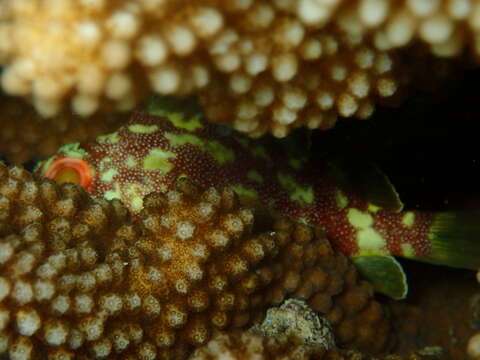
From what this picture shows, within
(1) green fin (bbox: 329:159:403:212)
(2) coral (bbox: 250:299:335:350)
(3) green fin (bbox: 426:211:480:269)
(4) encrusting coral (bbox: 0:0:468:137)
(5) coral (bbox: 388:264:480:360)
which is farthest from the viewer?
(5) coral (bbox: 388:264:480:360)

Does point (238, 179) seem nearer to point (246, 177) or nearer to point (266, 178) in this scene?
point (246, 177)

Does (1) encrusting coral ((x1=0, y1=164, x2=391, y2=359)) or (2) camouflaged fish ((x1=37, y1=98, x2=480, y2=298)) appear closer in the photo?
(1) encrusting coral ((x1=0, y1=164, x2=391, y2=359))

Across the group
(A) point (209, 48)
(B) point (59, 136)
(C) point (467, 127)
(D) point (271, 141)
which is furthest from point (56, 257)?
(C) point (467, 127)

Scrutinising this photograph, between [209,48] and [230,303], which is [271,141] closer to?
[230,303]

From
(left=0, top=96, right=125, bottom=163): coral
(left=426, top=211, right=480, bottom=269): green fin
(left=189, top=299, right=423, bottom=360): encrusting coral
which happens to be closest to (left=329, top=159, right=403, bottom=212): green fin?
(left=426, top=211, right=480, bottom=269): green fin

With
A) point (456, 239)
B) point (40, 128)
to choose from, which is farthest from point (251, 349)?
point (456, 239)

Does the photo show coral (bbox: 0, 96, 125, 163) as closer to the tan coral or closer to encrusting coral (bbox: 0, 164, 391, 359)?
encrusting coral (bbox: 0, 164, 391, 359)

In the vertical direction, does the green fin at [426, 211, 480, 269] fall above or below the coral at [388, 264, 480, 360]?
above

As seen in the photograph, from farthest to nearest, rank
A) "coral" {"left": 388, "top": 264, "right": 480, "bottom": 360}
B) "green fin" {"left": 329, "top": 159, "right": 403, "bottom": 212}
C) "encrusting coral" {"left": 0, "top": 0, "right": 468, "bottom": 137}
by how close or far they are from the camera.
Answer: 1. "coral" {"left": 388, "top": 264, "right": 480, "bottom": 360}
2. "green fin" {"left": 329, "top": 159, "right": 403, "bottom": 212}
3. "encrusting coral" {"left": 0, "top": 0, "right": 468, "bottom": 137}
